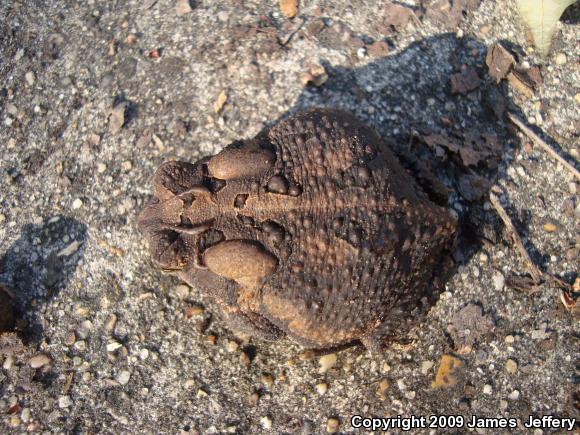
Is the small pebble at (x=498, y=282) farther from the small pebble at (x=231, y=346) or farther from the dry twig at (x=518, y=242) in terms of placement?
the small pebble at (x=231, y=346)

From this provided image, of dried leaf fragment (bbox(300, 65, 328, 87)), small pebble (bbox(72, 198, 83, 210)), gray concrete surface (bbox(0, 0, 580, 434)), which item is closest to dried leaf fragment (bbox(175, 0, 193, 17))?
gray concrete surface (bbox(0, 0, 580, 434))

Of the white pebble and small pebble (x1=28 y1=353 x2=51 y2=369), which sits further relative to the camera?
small pebble (x1=28 y1=353 x2=51 y2=369)

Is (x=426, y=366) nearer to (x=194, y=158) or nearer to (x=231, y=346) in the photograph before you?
(x=231, y=346)

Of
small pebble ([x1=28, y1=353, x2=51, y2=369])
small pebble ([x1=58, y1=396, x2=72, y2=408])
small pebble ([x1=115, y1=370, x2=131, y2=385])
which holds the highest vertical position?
small pebble ([x1=115, y1=370, x2=131, y2=385])

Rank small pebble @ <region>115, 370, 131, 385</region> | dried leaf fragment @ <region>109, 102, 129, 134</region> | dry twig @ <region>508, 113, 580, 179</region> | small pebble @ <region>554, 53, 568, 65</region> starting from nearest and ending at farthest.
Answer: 1. small pebble @ <region>115, 370, 131, 385</region>
2. dry twig @ <region>508, 113, 580, 179</region>
3. dried leaf fragment @ <region>109, 102, 129, 134</region>
4. small pebble @ <region>554, 53, 568, 65</region>

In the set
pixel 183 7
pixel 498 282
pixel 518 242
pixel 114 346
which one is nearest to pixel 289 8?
pixel 183 7

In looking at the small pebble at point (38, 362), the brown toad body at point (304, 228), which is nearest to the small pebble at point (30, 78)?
the brown toad body at point (304, 228)

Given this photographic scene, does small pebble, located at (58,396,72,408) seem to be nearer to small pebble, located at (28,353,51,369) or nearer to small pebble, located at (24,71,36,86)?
small pebble, located at (28,353,51,369)
